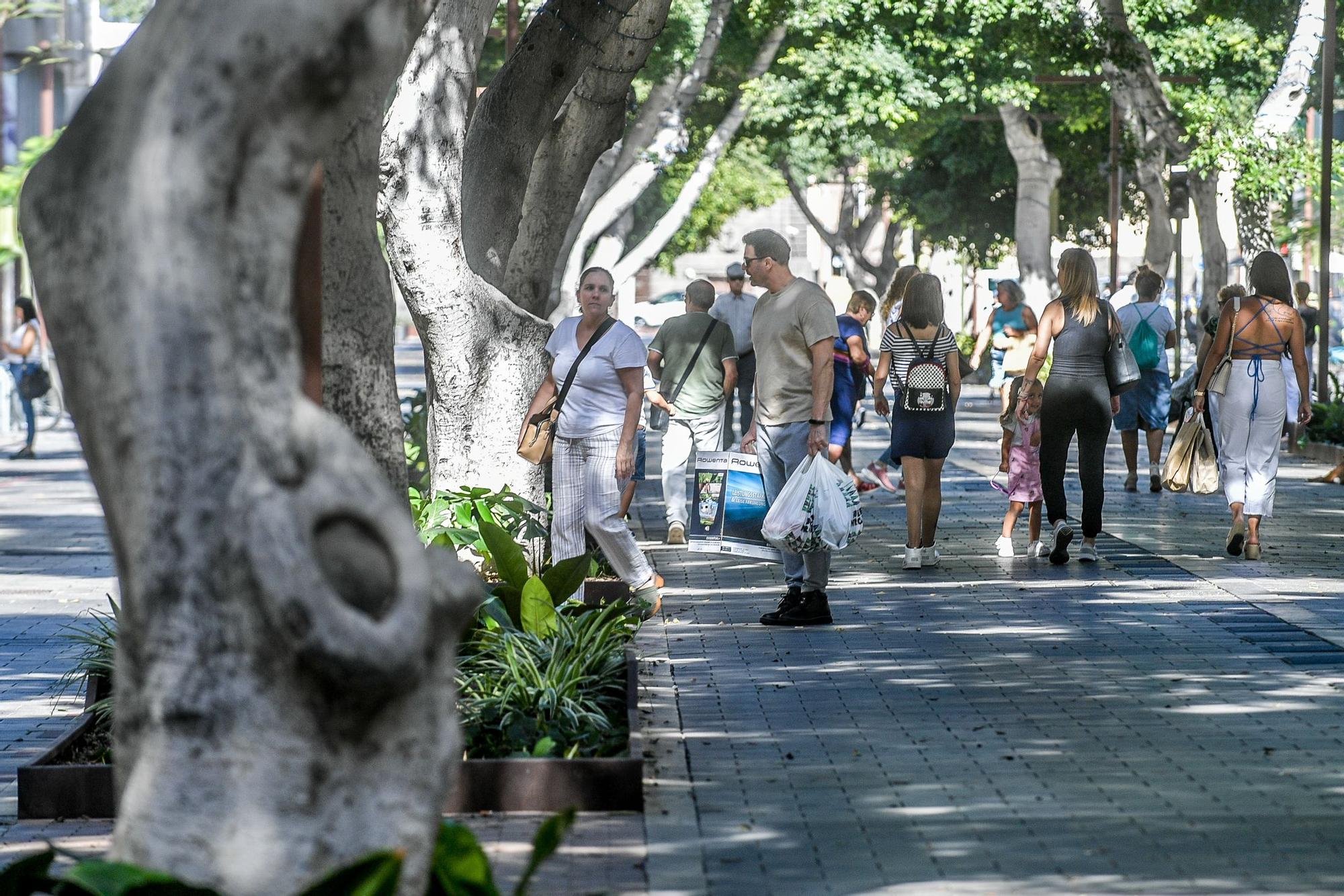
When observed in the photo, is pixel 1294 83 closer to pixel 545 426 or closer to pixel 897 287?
pixel 897 287

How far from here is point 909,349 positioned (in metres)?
11.9

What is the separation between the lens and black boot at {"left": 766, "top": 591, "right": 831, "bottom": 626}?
9.68m

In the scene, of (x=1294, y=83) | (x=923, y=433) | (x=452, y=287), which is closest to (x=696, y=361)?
(x=923, y=433)

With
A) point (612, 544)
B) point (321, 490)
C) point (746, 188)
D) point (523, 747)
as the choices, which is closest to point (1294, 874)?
point (523, 747)

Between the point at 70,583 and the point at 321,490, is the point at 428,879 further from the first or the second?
the point at 70,583

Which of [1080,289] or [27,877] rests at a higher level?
[1080,289]

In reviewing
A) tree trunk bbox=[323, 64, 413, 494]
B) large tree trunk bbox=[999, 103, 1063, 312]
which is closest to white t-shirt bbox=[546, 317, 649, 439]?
tree trunk bbox=[323, 64, 413, 494]

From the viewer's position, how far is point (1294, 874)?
5.24 m

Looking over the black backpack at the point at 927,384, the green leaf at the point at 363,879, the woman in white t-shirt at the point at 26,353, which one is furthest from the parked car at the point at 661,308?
the green leaf at the point at 363,879

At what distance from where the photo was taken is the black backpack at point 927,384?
1173 centimetres

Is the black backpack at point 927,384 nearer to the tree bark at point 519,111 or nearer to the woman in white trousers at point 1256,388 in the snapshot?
the woman in white trousers at point 1256,388

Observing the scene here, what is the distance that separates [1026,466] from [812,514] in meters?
3.39

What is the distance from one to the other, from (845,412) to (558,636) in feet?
21.8

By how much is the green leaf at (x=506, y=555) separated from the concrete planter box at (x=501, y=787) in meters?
2.01
